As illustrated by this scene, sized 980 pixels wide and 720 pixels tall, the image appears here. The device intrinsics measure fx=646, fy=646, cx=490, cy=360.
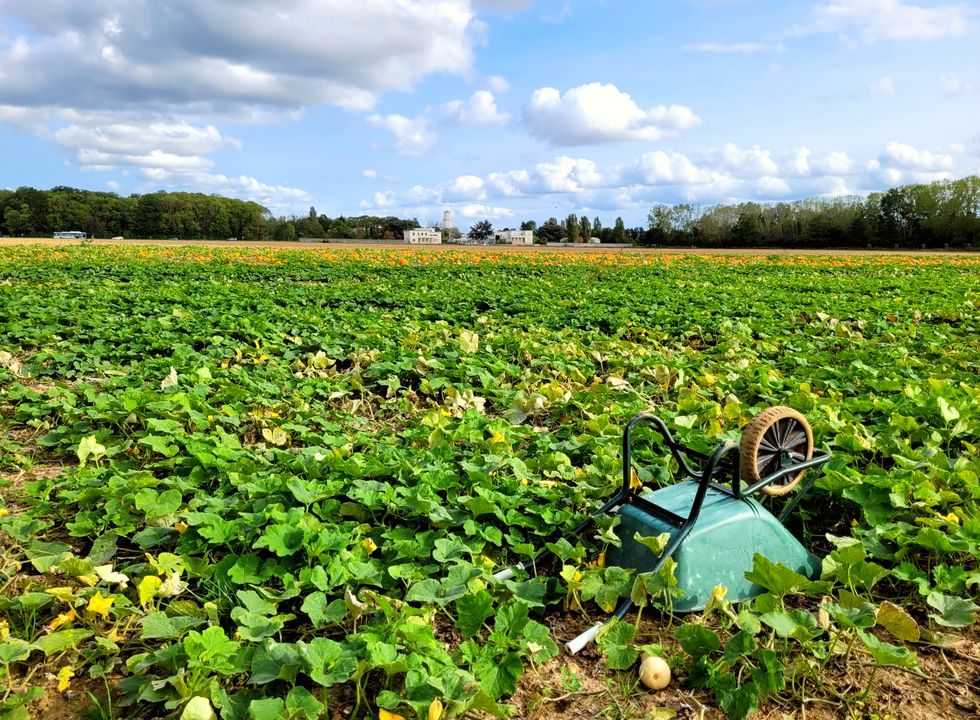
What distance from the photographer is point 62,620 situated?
244 cm

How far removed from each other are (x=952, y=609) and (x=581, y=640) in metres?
1.40

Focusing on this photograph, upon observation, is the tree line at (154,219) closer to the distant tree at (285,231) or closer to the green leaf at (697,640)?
the distant tree at (285,231)

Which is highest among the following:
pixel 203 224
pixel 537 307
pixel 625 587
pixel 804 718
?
pixel 203 224

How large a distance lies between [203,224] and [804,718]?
117540mm

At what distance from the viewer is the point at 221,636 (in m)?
2.21

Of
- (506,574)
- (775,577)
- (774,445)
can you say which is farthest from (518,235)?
(775,577)

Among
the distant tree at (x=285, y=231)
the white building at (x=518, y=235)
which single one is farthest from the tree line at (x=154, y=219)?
the white building at (x=518, y=235)

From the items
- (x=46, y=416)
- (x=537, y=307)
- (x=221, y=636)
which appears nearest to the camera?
(x=221, y=636)

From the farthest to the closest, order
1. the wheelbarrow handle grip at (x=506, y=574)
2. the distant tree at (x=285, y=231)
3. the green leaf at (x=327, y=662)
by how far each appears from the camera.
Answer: the distant tree at (x=285, y=231) < the wheelbarrow handle grip at (x=506, y=574) < the green leaf at (x=327, y=662)

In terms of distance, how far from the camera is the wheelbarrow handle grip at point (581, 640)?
7.70 ft

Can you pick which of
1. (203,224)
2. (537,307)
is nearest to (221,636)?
(537,307)

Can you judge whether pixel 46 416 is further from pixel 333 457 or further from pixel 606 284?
pixel 606 284

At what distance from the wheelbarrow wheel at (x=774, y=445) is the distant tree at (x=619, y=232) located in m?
106

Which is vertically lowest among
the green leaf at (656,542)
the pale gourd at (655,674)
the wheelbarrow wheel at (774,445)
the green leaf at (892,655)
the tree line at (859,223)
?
the pale gourd at (655,674)
